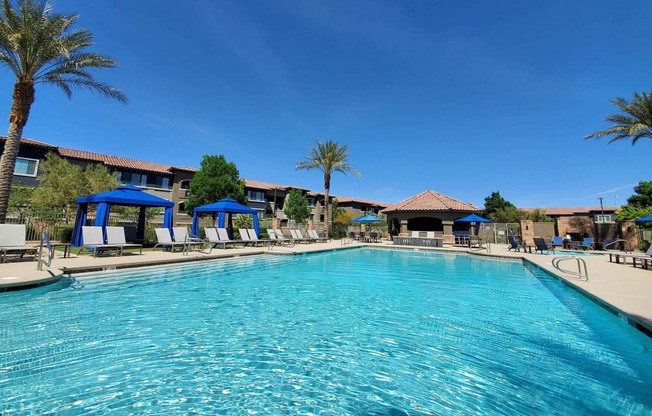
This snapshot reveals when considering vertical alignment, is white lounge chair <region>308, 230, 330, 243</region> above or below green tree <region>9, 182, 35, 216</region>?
below

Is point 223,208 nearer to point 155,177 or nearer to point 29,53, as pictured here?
point 29,53

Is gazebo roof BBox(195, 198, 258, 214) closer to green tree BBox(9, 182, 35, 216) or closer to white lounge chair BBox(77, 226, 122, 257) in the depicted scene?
white lounge chair BBox(77, 226, 122, 257)

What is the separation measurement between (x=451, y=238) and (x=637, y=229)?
12245 mm

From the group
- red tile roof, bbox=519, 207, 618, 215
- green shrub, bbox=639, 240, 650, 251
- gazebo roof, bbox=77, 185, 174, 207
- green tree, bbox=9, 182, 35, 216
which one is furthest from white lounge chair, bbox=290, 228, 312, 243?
red tile roof, bbox=519, 207, 618, 215

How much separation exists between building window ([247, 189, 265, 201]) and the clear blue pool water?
34.6 metres

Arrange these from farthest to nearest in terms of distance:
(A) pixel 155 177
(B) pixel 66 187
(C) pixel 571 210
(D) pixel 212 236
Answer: (C) pixel 571 210 < (A) pixel 155 177 < (B) pixel 66 187 < (D) pixel 212 236

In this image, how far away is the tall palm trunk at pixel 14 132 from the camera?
10.5m

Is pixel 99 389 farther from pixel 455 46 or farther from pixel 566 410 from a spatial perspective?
pixel 455 46

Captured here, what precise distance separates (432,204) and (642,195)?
33532 millimetres

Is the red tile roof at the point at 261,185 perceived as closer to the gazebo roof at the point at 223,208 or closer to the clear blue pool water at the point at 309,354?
the gazebo roof at the point at 223,208

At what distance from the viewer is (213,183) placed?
28.6 metres

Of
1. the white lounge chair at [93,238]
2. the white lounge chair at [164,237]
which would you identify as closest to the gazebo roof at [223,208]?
the white lounge chair at [164,237]

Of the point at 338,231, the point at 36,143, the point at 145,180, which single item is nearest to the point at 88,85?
the point at 36,143

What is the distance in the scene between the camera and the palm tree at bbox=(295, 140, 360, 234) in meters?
28.0
